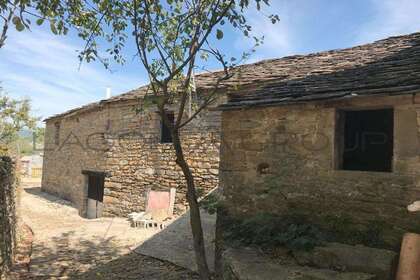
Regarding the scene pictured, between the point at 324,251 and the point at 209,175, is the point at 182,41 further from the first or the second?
the point at 209,175

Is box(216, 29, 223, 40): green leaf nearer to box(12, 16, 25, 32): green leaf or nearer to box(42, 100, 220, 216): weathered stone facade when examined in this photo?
box(12, 16, 25, 32): green leaf

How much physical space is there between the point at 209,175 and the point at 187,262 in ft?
13.0

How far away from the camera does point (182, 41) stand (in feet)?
17.9

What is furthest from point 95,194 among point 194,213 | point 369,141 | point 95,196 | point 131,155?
point 369,141

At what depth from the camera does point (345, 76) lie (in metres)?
6.20

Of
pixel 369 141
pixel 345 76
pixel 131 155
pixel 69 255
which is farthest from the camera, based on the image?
pixel 131 155

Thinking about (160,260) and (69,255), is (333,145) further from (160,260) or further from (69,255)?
(69,255)

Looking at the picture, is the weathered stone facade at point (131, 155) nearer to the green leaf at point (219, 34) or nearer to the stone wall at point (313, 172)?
the stone wall at point (313, 172)

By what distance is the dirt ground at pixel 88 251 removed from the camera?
676 cm

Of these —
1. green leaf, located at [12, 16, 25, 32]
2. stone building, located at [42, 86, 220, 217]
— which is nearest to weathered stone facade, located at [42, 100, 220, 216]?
stone building, located at [42, 86, 220, 217]

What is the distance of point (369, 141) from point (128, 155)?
8221 mm

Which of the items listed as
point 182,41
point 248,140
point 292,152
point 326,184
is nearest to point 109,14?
point 182,41

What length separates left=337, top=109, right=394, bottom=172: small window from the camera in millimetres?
7340

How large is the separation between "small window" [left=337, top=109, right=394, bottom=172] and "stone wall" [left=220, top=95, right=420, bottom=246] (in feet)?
6.65
